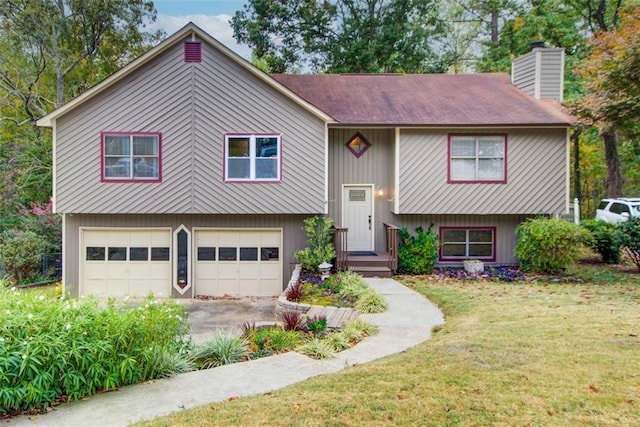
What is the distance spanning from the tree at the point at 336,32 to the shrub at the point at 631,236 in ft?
48.5

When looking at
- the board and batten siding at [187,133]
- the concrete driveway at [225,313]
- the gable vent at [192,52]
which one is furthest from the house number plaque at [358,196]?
the gable vent at [192,52]

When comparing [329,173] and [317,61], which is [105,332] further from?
[317,61]

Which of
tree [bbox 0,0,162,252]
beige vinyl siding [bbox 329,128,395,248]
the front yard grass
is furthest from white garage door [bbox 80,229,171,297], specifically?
the front yard grass

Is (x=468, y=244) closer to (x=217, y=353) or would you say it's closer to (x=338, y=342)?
(x=338, y=342)

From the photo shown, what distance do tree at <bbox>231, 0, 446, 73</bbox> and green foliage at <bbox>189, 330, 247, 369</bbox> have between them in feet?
66.7

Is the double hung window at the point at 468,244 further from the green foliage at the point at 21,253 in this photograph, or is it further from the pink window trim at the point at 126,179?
the green foliage at the point at 21,253

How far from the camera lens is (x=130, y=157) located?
1209 centimetres

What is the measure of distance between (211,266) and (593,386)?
34.8ft

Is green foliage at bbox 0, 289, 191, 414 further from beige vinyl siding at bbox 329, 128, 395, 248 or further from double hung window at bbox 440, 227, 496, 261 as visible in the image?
double hung window at bbox 440, 227, 496, 261

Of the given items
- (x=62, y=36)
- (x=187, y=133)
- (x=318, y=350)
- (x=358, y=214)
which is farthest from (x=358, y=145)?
(x=62, y=36)

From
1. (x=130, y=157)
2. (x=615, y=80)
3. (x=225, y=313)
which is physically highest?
(x=615, y=80)

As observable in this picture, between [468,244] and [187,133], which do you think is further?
[468,244]

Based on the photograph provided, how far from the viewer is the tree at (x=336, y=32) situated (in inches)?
925

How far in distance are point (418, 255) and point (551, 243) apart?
11.3ft
